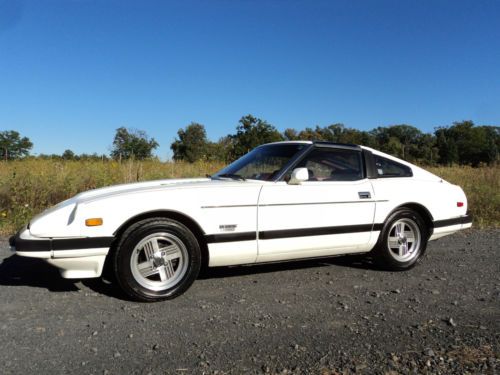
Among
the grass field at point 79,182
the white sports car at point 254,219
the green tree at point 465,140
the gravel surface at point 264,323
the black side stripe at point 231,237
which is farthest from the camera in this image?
the green tree at point 465,140

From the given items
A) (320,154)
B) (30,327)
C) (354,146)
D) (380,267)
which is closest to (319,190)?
(320,154)

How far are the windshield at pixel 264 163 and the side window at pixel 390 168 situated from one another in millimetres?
950

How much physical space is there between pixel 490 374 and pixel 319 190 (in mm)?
2127

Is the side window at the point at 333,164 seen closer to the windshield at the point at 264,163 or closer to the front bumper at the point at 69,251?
the windshield at the point at 264,163

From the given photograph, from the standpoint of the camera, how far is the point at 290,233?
3787 mm

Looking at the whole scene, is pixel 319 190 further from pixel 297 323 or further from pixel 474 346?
pixel 474 346

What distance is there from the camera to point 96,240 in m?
3.18

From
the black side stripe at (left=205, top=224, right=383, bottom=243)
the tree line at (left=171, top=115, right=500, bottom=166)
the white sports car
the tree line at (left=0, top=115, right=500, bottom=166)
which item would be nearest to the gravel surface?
the white sports car

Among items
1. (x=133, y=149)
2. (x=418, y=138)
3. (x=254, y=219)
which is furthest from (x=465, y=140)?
(x=254, y=219)

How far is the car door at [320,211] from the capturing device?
12.3 feet

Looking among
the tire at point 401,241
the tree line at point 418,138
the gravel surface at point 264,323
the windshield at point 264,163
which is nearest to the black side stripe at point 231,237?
the gravel surface at point 264,323

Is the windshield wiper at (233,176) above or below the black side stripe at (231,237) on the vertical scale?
above

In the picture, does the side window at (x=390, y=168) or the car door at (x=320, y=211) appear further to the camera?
the side window at (x=390, y=168)

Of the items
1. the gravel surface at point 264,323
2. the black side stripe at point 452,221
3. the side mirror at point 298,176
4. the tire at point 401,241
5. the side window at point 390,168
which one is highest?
the side window at point 390,168
